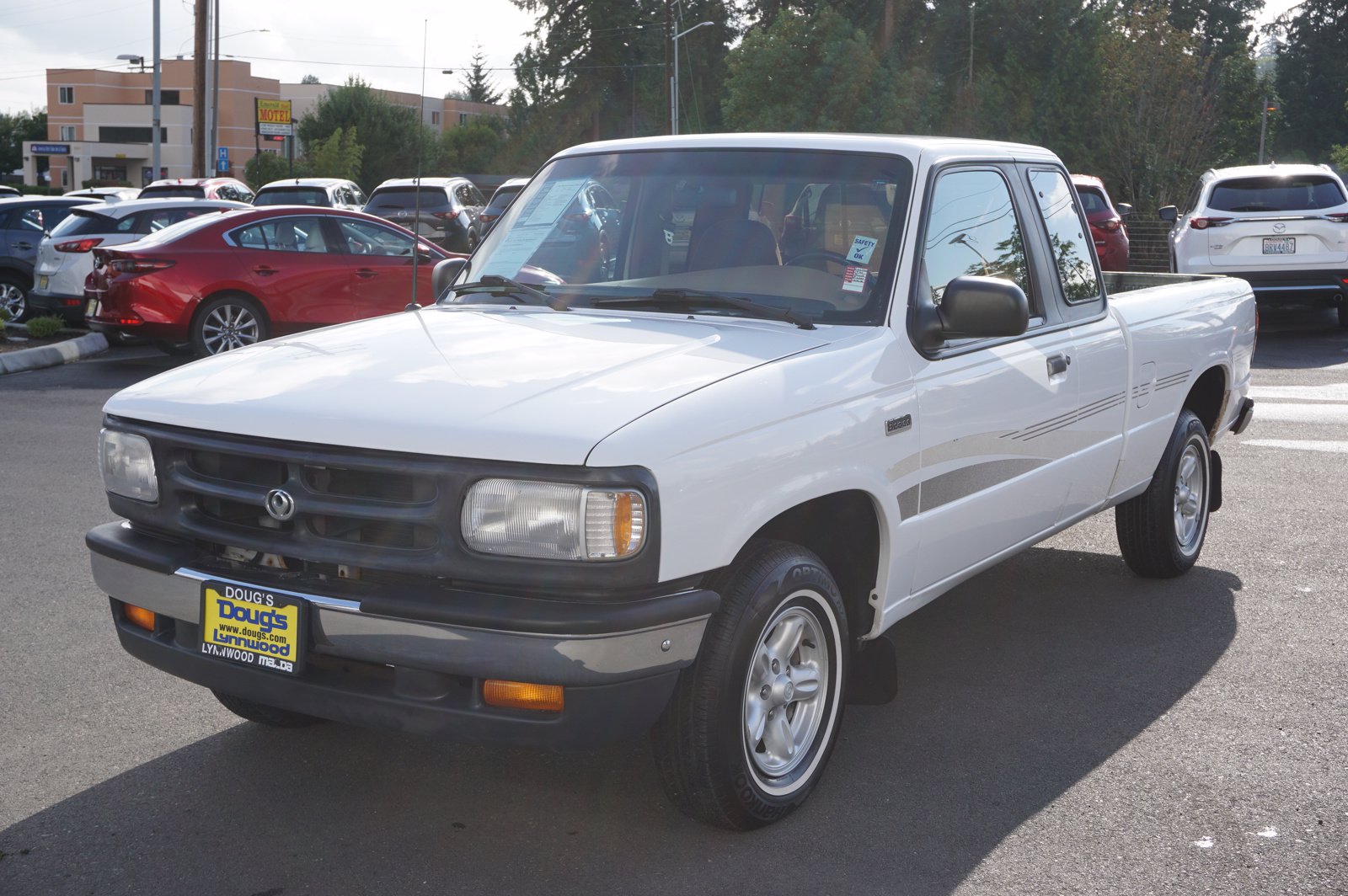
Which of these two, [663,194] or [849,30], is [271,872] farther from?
[849,30]

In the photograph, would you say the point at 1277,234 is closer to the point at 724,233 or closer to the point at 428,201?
the point at 724,233

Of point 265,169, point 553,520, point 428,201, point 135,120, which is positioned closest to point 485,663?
point 553,520

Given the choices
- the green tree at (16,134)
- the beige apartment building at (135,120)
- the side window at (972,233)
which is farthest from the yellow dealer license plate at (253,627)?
the green tree at (16,134)

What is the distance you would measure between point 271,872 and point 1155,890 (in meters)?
2.14

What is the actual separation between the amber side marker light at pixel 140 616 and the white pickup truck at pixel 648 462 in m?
0.01

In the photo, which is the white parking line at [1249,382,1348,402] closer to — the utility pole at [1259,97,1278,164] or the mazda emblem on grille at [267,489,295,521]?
the mazda emblem on grille at [267,489,295,521]

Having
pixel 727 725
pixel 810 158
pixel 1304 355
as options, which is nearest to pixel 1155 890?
pixel 727 725

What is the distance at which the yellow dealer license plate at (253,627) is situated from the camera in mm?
3330

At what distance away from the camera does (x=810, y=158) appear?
182 inches

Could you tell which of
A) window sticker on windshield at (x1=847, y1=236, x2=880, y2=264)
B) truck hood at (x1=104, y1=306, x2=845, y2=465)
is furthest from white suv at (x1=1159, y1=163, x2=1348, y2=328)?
truck hood at (x1=104, y1=306, x2=845, y2=465)

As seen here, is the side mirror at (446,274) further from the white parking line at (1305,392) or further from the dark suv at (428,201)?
the dark suv at (428,201)

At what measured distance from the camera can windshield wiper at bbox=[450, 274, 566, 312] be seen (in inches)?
181

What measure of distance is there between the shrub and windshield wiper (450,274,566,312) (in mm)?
12222

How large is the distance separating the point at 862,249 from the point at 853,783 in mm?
1585
